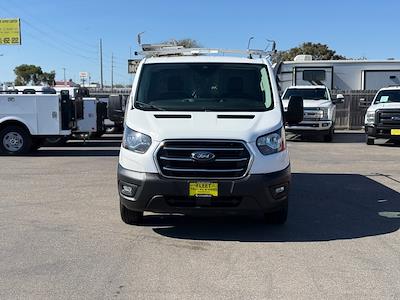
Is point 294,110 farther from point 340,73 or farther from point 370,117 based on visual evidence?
point 340,73

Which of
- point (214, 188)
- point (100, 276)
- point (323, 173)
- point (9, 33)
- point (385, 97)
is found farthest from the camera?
point (9, 33)

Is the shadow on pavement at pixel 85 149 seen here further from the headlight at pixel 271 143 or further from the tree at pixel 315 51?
the tree at pixel 315 51

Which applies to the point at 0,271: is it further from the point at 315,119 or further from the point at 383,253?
the point at 315,119

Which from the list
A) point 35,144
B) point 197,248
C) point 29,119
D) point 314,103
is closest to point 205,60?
point 197,248

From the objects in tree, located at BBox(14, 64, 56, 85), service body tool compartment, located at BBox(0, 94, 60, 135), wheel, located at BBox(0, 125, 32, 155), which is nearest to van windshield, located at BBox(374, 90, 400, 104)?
service body tool compartment, located at BBox(0, 94, 60, 135)

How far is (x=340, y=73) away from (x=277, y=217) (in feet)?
61.9

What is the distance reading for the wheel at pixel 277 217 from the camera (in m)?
6.78

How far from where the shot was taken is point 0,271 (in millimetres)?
5199

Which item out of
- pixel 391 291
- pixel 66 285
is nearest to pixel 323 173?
pixel 391 291

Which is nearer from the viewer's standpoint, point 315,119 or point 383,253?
point 383,253

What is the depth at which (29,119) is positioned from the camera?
14.9 meters

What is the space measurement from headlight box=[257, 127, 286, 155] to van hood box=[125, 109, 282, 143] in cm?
5

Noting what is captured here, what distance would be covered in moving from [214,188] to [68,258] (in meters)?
1.70

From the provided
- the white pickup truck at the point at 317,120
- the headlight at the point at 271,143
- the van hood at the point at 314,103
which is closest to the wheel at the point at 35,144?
the white pickup truck at the point at 317,120
